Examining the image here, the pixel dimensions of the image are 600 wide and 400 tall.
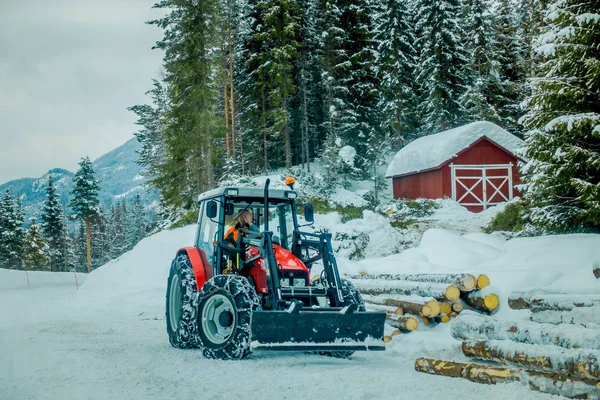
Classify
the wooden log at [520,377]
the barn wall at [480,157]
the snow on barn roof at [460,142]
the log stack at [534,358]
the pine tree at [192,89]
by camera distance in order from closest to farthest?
the wooden log at [520,377] < the log stack at [534,358] < the pine tree at [192,89] < the snow on barn roof at [460,142] < the barn wall at [480,157]

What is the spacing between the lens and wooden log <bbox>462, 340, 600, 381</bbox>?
16.4 feet

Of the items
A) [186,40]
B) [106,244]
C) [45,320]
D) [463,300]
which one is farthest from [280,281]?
[106,244]

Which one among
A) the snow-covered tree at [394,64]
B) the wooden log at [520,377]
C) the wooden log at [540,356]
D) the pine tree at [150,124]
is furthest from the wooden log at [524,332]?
the pine tree at [150,124]

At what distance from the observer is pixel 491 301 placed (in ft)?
29.1

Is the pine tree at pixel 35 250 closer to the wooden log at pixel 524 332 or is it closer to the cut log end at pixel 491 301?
the cut log end at pixel 491 301

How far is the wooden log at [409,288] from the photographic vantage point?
358 inches

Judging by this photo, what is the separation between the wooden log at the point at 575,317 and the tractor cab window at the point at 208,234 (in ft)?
15.4

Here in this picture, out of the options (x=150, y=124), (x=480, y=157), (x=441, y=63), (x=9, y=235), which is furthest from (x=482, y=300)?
(x=9, y=235)

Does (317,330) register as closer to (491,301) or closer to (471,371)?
(471,371)

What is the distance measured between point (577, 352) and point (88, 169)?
48913mm

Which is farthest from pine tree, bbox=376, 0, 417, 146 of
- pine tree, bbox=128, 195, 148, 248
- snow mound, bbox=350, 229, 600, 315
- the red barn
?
pine tree, bbox=128, 195, 148, 248

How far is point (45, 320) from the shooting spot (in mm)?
12867

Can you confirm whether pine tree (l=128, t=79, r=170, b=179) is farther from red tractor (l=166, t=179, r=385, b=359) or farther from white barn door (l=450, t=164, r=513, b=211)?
red tractor (l=166, t=179, r=385, b=359)

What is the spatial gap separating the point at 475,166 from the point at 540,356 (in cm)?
2661
